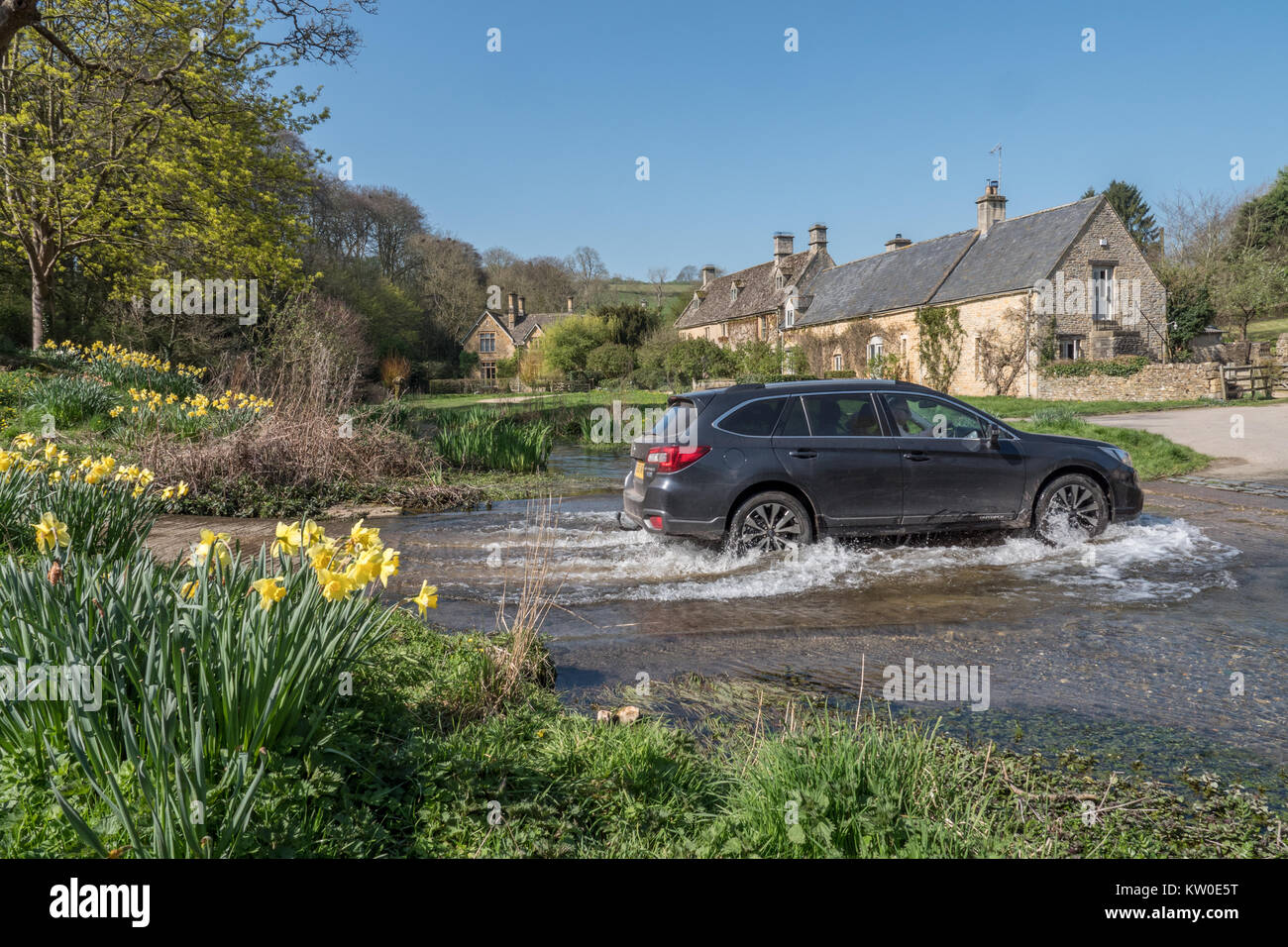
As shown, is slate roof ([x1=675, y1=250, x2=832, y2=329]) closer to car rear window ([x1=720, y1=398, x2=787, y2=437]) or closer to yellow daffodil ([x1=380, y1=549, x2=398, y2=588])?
car rear window ([x1=720, y1=398, x2=787, y2=437])

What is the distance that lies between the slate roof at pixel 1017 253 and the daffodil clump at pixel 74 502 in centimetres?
3487

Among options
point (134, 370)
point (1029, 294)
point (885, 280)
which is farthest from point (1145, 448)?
point (885, 280)

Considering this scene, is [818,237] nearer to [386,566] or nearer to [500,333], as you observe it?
[500,333]

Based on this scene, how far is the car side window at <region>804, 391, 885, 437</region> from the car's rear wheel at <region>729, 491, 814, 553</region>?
2.63 feet

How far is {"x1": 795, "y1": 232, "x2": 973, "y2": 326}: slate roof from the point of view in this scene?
40344mm

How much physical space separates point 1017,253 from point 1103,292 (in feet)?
13.1

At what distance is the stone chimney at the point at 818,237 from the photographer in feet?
174

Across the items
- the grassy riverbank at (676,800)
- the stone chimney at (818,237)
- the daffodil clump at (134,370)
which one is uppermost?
the stone chimney at (818,237)

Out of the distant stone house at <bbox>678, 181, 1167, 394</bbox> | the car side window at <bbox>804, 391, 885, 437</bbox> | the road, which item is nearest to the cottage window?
the distant stone house at <bbox>678, 181, 1167, 394</bbox>

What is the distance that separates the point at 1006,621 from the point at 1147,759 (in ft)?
7.70

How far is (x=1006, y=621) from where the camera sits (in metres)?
5.96

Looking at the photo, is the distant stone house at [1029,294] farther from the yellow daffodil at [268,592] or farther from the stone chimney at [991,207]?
the yellow daffodil at [268,592]

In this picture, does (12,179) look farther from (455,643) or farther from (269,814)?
(269,814)
